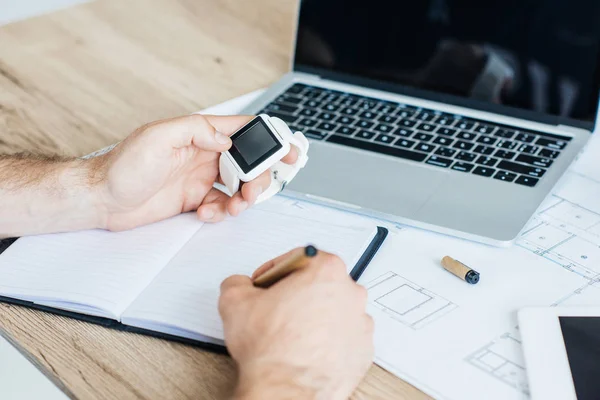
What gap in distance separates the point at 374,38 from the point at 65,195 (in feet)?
1.74

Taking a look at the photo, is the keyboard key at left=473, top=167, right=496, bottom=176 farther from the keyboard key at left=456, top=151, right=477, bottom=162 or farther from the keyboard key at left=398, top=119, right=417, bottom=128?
the keyboard key at left=398, top=119, right=417, bottom=128

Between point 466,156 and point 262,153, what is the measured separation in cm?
30

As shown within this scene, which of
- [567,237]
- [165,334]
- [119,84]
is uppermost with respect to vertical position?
[119,84]

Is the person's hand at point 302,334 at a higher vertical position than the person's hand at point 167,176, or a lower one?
lower

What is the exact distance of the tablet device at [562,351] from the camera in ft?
2.03

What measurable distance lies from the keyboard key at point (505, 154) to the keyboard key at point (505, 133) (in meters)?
0.04

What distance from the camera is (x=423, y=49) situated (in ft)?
3.54

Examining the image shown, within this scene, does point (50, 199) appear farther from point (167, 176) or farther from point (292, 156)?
point (292, 156)

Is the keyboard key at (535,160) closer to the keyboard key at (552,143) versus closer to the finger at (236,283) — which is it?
the keyboard key at (552,143)

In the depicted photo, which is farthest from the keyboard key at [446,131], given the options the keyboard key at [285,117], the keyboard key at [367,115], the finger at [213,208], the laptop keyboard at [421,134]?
the finger at [213,208]

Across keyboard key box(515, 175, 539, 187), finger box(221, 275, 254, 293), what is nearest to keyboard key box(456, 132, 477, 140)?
keyboard key box(515, 175, 539, 187)

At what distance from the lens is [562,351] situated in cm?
66

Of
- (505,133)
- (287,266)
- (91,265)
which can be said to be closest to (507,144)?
(505,133)

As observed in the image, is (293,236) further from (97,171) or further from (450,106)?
(450,106)
